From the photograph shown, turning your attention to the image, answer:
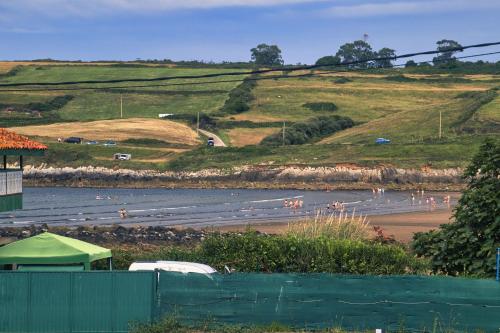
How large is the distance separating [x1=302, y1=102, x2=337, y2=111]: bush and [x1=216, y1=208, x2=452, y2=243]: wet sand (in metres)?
81.4

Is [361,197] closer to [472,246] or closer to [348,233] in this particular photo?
[348,233]

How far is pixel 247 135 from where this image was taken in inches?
5640

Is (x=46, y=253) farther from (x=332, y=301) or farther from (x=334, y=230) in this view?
(x=334, y=230)

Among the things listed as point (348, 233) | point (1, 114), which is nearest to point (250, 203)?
point (348, 233)

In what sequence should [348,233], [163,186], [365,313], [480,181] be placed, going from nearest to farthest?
[365,313], [480,181], [348,233], [163,186]

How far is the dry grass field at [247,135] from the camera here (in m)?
139

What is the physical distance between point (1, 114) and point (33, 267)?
12573 cm

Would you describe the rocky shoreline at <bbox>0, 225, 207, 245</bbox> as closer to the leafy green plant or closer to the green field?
the leafy green plant

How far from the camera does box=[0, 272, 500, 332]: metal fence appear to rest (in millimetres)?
24656

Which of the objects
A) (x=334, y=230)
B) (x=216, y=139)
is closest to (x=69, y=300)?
(x=334, y=230)

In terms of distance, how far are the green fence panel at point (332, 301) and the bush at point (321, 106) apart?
442 ft

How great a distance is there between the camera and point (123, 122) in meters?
150

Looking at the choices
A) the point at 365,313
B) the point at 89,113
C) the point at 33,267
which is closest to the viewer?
the point at 365,313

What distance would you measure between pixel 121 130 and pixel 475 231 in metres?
118
